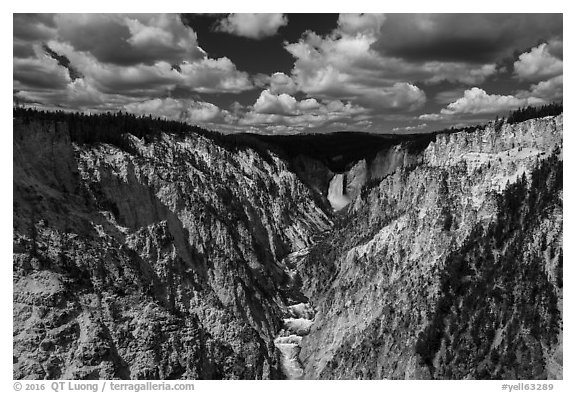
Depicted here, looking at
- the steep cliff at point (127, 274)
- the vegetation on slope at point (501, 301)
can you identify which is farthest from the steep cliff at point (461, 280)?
the steep cliff at point (127, 274)

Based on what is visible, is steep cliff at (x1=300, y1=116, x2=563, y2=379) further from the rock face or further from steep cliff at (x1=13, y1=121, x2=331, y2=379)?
steep cliff at (x1=13, y1=121, x2=331, y2=379)

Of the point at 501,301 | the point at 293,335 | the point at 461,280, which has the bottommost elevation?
the point at 293,335

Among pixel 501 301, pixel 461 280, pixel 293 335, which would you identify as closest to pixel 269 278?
pixel 293 335

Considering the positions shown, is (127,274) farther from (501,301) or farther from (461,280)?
(501,301)

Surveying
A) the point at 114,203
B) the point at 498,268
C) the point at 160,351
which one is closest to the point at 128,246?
the point at 114,203

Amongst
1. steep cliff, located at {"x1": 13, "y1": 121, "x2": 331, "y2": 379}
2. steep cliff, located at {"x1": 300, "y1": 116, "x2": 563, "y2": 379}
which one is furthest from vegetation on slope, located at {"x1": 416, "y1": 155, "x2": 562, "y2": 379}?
steep cliff, located at {"x1": 13, "y1": 121, "x2": 331, "y2": 379}

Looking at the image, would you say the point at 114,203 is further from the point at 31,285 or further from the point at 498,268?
the point at 498,268
